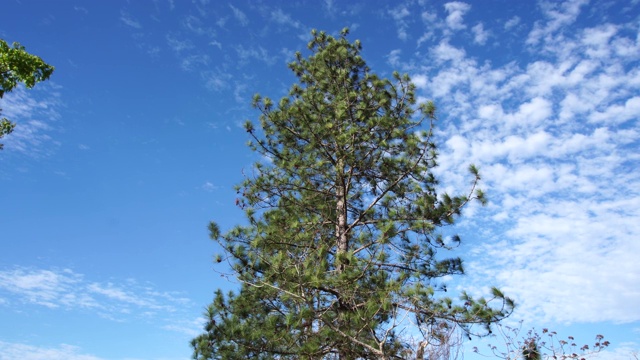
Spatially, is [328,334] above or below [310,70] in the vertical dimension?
below

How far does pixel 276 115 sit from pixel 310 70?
1992 millimetres

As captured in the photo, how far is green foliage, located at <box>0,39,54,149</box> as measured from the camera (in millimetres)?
7638

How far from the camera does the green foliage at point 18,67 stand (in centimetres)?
764

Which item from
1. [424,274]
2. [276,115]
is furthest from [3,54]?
[424,274]

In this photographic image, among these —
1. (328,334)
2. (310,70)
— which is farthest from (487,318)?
(310,70)

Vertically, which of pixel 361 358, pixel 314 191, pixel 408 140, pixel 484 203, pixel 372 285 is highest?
pixel 408 140

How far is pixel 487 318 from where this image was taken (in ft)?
23.2

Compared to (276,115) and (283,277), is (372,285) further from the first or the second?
(276,115)

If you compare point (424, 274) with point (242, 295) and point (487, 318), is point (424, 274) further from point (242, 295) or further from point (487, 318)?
point (242, 295)

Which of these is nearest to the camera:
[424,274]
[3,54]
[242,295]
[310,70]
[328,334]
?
[328,334]

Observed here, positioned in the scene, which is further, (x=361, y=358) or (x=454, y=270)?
(x=454, y=270)

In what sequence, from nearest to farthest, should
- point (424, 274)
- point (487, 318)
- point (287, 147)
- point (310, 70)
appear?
point (487, 318), point (424, 274), point (287, 147), point (310, 70)

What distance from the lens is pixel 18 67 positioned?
7766 mm

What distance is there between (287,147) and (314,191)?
1.24 m
